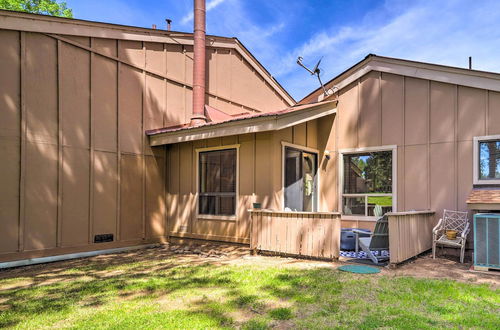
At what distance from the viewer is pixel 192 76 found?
9.70 m

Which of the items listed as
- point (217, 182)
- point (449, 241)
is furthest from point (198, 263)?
point (449, 241)

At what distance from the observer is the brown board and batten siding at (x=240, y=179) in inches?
271

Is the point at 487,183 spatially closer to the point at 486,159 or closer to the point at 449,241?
the point at 486,159

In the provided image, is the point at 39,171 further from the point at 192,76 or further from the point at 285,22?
the point at 285,22

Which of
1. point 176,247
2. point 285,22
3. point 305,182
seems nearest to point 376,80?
point 305,182

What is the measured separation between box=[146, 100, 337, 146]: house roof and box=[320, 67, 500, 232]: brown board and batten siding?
793 millimetres

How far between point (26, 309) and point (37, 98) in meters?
4.41

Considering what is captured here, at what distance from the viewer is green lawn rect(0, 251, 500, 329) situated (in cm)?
323

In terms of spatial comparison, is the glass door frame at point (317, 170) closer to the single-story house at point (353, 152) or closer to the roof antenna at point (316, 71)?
the single-story house at point (353, 152)

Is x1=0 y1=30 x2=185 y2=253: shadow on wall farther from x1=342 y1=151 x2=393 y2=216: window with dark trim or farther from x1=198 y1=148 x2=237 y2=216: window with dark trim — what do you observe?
x1=342 y1=151 x2=393 y2=216: window with dark trim

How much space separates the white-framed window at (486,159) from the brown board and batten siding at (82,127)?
714cm

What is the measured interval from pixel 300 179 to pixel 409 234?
279 cm

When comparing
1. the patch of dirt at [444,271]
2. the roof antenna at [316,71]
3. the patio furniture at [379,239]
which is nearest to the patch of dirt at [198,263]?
the patch of dirt at [444,271]

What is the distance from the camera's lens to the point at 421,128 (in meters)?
6.87
